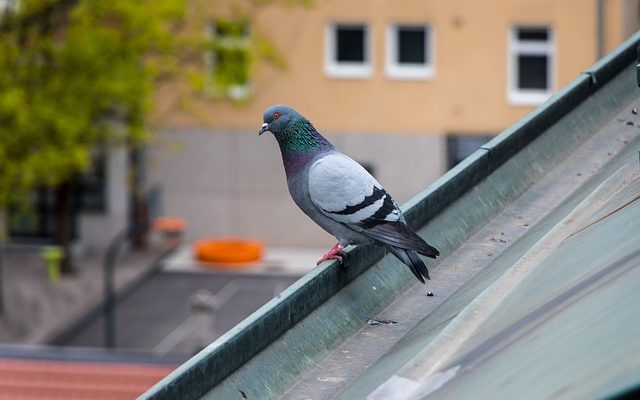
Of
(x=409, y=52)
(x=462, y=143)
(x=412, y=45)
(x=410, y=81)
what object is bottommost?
(x=462, y=143)

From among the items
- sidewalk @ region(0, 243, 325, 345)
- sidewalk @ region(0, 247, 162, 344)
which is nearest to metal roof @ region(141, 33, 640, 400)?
sidewalk @ region(0, 243, 325, 345)

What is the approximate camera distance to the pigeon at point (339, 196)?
638 cm

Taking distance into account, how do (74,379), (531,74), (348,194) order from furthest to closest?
(531,74), (74,379), (348,194)

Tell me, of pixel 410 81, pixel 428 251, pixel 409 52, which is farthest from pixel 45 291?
pixel 428 251

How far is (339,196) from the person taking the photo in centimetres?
732

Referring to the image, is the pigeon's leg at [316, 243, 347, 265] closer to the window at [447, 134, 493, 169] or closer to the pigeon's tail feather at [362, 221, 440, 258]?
the pigeon's tail feather at [362, 221, 440, 258]

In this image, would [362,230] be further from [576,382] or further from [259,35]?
[259,35]

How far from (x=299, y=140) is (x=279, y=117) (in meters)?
0.17

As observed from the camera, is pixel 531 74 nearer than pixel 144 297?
No

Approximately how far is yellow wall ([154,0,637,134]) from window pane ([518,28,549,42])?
418 mm

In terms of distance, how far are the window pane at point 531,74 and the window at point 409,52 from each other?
83.6 inches

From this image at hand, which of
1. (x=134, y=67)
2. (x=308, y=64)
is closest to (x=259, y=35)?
(x=308, y=64)

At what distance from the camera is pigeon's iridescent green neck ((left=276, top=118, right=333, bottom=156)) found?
7605 mm

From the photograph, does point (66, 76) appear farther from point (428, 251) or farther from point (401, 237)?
point (428, 251)
